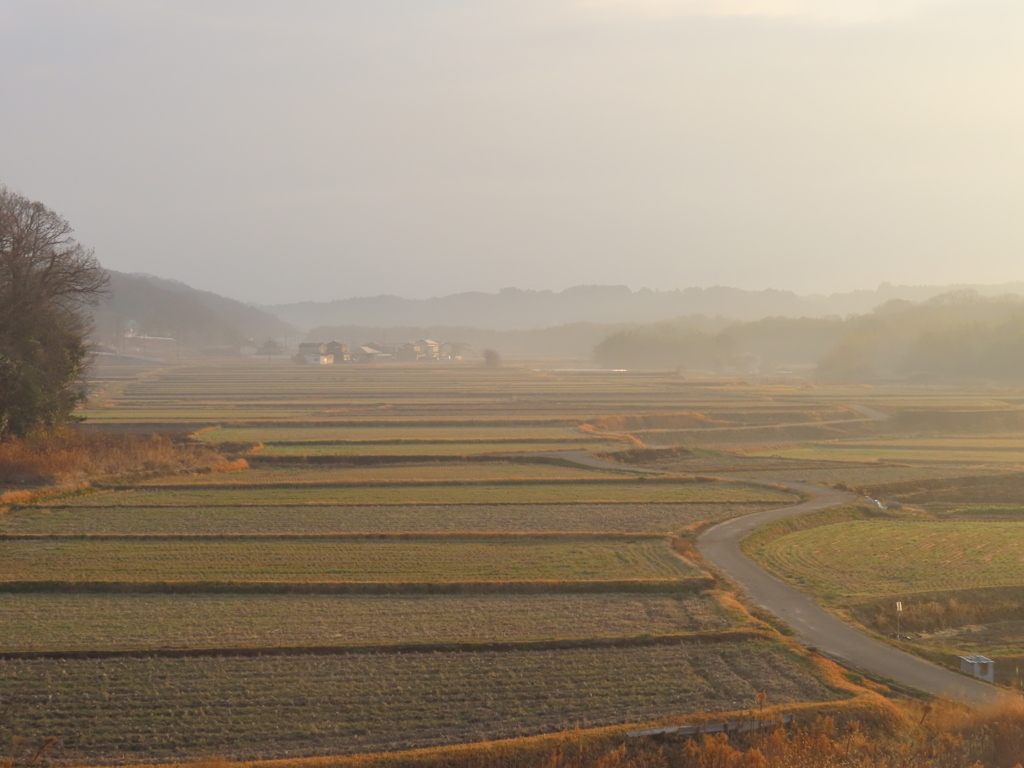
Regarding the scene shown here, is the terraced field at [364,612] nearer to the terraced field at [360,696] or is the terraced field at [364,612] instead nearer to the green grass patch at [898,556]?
the terraced field at [360,696]

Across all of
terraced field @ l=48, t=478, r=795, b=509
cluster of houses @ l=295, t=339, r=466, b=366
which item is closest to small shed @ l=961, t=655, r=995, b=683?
terraced field @ l=48, t=478, r=795, b=509

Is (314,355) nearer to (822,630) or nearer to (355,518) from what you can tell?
(355,518)

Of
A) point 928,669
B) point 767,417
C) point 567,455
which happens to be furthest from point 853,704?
point 767,417

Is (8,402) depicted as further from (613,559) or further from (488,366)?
(488,366)

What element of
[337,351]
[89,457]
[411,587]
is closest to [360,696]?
[411,587]

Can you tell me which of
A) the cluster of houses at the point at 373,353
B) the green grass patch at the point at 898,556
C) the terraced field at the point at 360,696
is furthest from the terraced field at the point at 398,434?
the cluster of houses at the point at 373,353

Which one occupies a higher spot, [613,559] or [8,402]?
[8,402]

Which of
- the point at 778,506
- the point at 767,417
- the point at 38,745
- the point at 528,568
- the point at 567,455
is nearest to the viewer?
the point at 38,745

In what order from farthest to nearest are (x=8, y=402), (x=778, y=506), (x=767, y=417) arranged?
(x=767, y=417)
(x=8, y=402)
(x=778, y=506)
